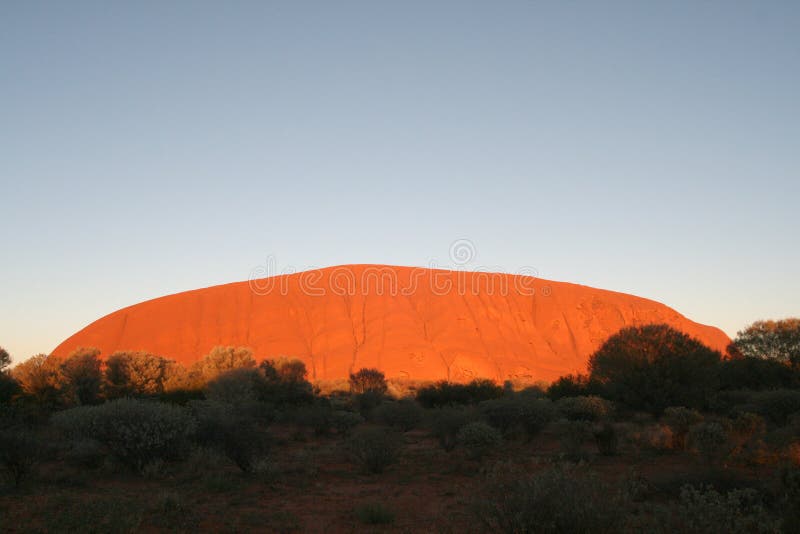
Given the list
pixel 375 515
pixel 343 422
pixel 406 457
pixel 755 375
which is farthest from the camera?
pixel 755 375

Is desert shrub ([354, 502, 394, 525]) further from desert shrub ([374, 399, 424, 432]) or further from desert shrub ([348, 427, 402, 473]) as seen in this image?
desert shrub ([374, 399, 424, 432])

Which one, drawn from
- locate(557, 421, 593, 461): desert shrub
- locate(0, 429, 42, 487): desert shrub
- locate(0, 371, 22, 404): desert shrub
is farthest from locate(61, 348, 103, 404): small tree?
locate(557, 421, 593, 461): desert shrub

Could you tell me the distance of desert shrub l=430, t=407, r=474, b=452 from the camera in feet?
56.6

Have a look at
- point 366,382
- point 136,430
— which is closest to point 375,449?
point 136,430

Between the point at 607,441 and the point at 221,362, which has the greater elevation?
the point at 221,362

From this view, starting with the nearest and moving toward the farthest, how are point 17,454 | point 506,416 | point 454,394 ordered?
point 17,454 < point 506,416 < point 454,394

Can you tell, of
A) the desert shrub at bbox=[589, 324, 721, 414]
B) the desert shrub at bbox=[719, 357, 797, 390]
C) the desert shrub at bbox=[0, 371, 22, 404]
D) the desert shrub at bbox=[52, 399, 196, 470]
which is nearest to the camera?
the desert shrub at bbox=[52, 399, 196, 470]

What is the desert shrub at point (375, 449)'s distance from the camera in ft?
45.8

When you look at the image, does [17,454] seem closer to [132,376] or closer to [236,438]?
[236,438]

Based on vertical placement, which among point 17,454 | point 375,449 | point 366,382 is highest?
point 366,382

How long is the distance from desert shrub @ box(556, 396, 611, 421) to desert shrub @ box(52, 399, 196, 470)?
13067 millimetres

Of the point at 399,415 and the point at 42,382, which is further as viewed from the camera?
the point at 42,382

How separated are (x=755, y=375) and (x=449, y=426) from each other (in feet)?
71.2

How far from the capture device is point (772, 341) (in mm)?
36406
